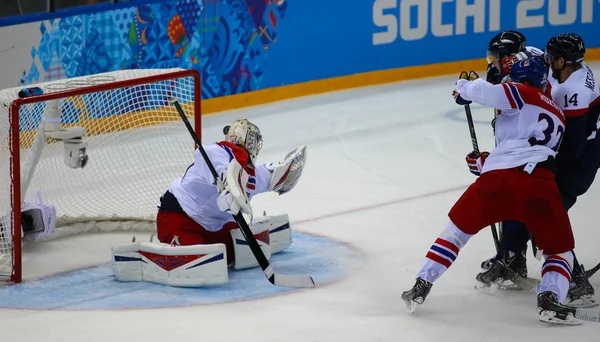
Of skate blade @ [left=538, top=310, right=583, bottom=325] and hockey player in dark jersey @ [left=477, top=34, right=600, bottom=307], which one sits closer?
skate blade @ [left=538, top=310, right=583, bottom=325]

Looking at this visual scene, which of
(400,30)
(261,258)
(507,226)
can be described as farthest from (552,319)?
(400,30)

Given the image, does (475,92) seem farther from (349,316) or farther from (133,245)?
(133,245)

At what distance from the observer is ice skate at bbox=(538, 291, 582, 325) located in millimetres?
4203

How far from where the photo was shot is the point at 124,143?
6238 mm

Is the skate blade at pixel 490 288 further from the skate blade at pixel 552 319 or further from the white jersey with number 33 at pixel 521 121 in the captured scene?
the white jersey with number 33 at pixel 521 121

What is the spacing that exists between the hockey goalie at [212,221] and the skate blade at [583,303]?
50.9 inches

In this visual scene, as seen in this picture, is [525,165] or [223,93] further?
[223,93]

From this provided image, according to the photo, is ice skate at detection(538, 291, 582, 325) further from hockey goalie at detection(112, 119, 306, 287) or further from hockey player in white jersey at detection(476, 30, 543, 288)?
hockey goalie at detection(112, 119, 306, 287)

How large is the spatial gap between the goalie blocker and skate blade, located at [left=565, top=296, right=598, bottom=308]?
136 centimetres

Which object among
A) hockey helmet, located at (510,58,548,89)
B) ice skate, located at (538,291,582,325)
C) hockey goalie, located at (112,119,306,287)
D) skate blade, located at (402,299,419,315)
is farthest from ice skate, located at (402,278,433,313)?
hockey helmet, located at (510,58,548,89)

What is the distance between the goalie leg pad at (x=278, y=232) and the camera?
5176 mm

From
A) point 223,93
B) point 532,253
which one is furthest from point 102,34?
point 532,253

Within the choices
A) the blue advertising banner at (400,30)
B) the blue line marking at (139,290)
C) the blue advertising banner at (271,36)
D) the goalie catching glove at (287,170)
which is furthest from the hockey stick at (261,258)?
the blue advertising banner at (400,30)

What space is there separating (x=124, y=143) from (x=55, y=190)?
0.68 m
